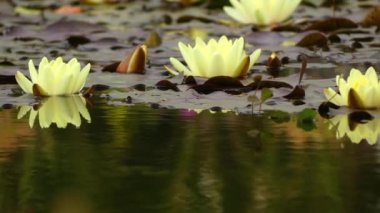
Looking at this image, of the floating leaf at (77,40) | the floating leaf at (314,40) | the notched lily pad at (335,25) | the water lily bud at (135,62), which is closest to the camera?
the water lily bud at (135,62)

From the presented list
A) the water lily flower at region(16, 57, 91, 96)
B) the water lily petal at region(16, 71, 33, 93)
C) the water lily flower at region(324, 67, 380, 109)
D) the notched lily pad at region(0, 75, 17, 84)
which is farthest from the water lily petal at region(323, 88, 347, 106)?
the notched lily pad at region(0, 75, 17, 84)

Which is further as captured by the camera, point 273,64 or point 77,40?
point 77,40

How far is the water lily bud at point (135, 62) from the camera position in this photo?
4051mm

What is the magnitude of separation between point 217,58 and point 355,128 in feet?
2.91

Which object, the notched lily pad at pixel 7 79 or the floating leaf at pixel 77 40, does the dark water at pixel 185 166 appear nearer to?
the notched lily pad at pixel 7 79

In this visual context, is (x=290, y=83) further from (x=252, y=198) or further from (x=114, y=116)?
(x=252, y=198)

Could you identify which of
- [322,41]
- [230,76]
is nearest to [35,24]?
[322,41]

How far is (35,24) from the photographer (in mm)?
6395

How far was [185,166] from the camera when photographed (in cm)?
234

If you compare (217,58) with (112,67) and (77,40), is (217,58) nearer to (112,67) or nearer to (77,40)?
(112,67)

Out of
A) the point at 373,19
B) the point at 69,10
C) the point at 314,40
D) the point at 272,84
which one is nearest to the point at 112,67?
the point at 272,84


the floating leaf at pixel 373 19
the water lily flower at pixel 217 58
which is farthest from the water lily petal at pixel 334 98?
the floating leaf at pixel 373 19

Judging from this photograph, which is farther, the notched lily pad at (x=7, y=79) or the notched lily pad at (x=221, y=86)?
the notched lily pad at (x=7, y=79)

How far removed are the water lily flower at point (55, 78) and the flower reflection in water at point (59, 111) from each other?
3cm
